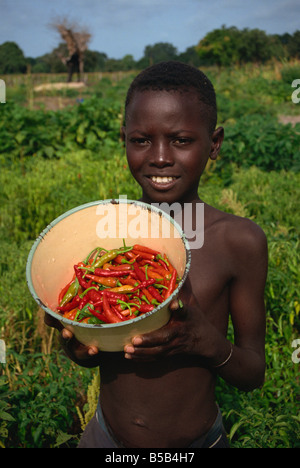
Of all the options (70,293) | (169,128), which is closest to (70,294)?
(70,293)

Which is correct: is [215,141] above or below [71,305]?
above

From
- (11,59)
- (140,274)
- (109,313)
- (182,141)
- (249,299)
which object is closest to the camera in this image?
(109,313)

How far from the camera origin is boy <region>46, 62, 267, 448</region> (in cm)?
140

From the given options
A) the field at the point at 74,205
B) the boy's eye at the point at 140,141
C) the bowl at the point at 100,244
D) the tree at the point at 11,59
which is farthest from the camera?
the tree at the point at 11,59

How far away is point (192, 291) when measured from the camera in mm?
1412

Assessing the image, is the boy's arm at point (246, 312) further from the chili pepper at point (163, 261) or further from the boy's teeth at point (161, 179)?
the boy's teeth at point (161, 179)

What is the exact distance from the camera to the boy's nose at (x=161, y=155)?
1.38 metres

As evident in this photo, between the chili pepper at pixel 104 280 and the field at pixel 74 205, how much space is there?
3.64 ft

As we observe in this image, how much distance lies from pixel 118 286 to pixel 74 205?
11.8ft

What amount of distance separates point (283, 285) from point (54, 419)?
2.02m

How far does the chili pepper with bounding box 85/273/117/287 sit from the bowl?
0.42 feet

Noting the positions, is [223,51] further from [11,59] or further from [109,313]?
[11,59]

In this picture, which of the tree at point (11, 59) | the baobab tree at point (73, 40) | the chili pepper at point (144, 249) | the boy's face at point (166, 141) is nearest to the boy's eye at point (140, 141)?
the boy's face at point (166, 141)

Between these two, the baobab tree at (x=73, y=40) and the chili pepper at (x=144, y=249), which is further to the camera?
the baobab tree at (x=73, y=40)
